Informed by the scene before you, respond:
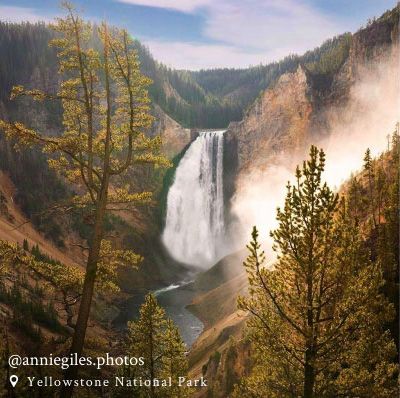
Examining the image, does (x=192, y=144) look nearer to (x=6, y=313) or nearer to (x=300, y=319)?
(x=6, y=313)

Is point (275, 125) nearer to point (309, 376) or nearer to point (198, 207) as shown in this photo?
point (198, 207)

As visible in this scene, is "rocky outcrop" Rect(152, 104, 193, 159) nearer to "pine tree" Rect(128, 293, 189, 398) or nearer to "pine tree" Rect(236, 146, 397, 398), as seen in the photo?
"pine tree" Rect(128, 293, 189, 398)

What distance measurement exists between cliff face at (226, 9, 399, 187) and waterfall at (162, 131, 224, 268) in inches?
124

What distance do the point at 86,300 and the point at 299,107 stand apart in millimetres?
67570

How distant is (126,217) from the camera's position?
251ft

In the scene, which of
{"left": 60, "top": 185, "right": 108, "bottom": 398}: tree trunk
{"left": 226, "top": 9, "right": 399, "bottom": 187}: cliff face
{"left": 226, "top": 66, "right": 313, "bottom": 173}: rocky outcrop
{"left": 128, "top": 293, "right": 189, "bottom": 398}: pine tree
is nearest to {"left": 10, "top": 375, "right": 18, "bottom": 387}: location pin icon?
{"left": 60, "top": 185, "right": 108, "bottom": 398}: tree trunk

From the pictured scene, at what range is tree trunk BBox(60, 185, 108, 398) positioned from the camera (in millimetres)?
10117

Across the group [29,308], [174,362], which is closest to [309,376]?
[174,362]

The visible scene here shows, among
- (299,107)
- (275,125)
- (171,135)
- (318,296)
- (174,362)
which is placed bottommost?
(174,362)

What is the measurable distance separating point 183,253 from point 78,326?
67667mm

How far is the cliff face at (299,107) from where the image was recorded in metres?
62.8

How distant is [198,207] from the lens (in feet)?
262

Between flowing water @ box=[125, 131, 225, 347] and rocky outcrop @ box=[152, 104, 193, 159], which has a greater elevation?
rocky outcrop @ box=[152, 104, 193, 159]

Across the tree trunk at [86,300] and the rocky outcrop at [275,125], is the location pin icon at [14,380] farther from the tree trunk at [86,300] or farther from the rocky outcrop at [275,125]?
the rocky outcrop at [275,125]
